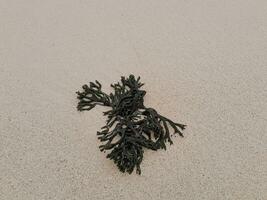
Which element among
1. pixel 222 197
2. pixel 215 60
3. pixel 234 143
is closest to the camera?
pixel 222 197

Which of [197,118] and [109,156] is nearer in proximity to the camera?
[109,156]

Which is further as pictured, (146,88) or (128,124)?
(146,88)

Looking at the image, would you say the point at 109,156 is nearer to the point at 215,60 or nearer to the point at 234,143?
the point at 234,143

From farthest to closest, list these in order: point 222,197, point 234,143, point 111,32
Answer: point 111,32 → point 234,143 → point 222,197

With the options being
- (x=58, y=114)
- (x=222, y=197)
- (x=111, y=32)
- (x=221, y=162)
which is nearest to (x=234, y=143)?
(x=221, y=162)
